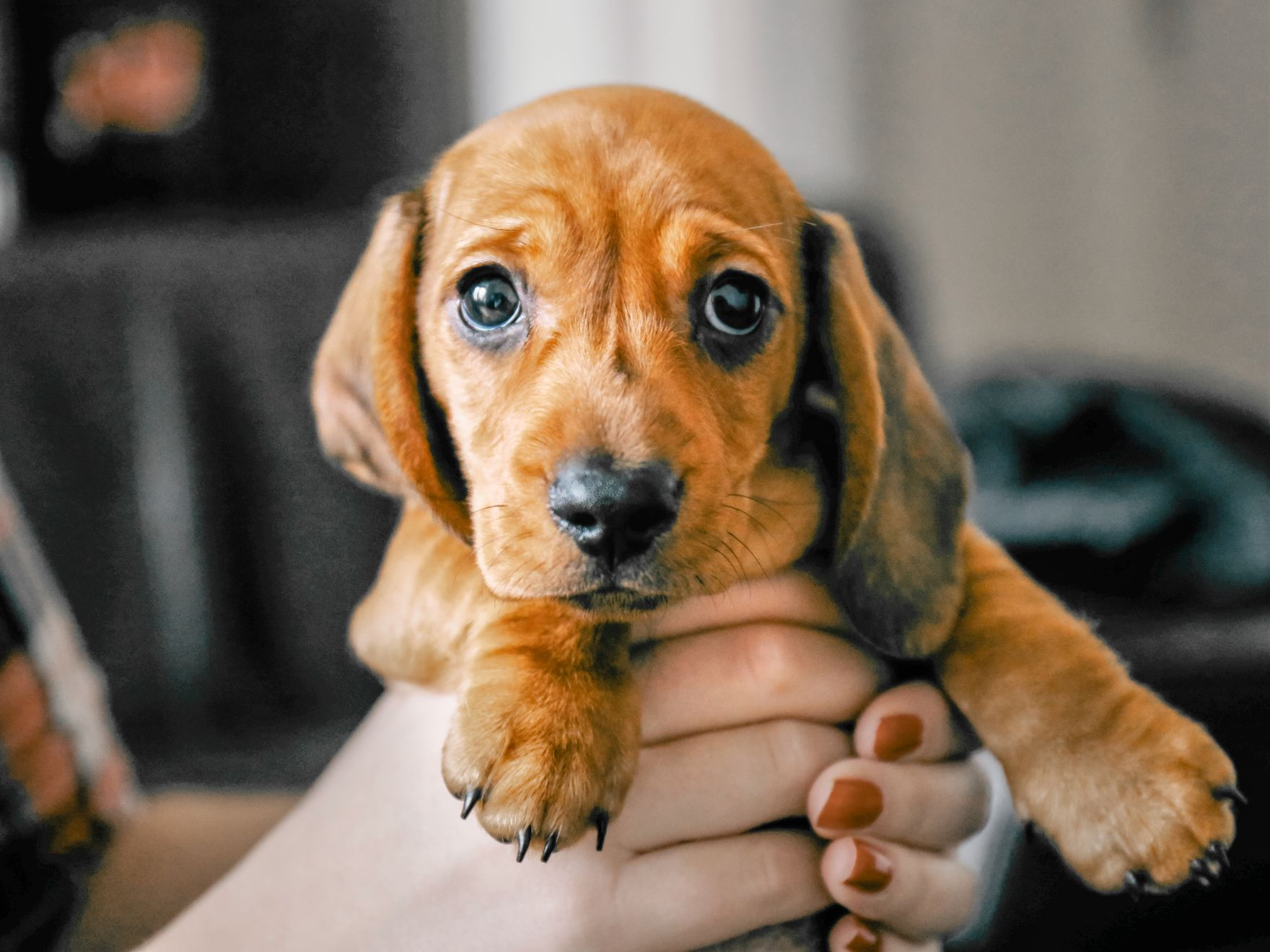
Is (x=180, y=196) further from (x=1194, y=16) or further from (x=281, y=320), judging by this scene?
(x=1194, y=16)

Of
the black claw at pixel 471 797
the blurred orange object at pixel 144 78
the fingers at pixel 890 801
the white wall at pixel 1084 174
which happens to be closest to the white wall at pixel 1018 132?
the white wall at pixel 1084 174

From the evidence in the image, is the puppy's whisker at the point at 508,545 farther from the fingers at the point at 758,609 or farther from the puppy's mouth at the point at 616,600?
the fingers at the point at 758,609

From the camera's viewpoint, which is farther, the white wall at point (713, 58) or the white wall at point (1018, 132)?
the white wall at point (1018, 132)

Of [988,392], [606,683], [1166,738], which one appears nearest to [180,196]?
→ [988,392]

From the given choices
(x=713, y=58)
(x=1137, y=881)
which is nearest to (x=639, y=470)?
(x=1137, y=881)

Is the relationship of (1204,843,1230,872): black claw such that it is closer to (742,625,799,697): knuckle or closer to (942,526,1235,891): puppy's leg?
(942,526,1235,891): puppy's leg

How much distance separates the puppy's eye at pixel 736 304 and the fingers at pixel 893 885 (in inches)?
22.1

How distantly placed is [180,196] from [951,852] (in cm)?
345

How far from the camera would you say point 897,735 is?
3.72 ft

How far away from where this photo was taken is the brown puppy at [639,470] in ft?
2.99

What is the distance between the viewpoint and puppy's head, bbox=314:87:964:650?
3.01 ft

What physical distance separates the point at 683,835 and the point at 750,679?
180 millimetres

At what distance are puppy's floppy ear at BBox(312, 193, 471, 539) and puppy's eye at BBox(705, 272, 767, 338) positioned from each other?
13.3 inches

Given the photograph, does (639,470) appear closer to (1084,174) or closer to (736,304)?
(736,304)
